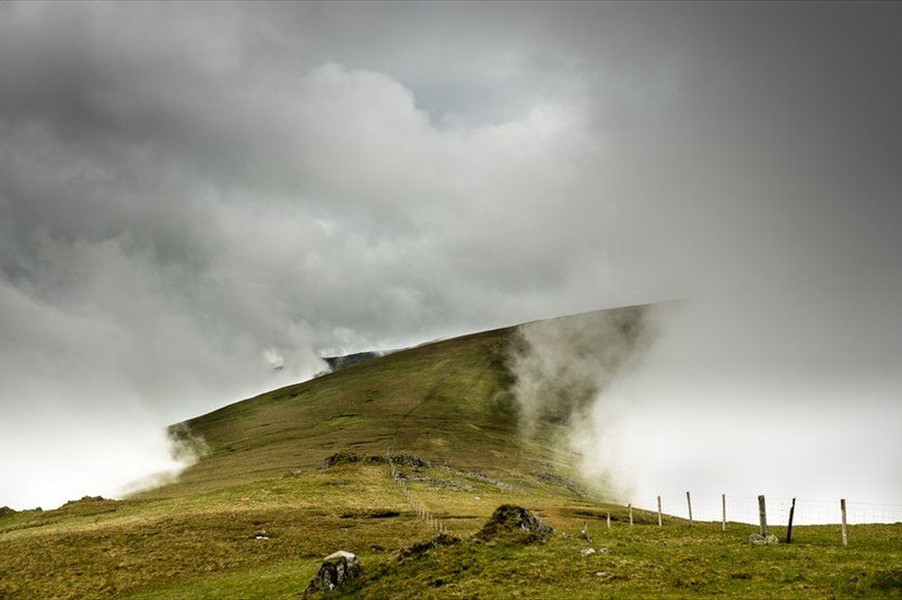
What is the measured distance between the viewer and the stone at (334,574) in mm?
36125

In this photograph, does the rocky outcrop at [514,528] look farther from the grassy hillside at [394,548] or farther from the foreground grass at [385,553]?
the foreground grass at [385,553]

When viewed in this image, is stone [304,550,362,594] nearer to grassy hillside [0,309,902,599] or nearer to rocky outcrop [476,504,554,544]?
grassy hillside [0,309,902,599]

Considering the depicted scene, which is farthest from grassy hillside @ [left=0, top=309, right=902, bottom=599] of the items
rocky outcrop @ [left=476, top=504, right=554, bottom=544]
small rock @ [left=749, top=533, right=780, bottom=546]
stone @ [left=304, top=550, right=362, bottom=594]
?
small rock @ [left=749, top=533, right=780, bottom=546]

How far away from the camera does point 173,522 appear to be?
70.8 m

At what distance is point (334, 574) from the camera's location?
3644 centimetres

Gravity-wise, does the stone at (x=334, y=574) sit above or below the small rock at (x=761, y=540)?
below

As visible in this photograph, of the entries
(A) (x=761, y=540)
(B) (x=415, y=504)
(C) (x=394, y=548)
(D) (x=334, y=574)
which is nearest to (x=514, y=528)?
(D) (x=334, y=574)

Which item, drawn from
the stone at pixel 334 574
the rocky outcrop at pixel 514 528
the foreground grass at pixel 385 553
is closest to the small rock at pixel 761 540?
the foreground grass at pixel 385 553

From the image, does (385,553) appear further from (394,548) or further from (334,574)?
(334,574)

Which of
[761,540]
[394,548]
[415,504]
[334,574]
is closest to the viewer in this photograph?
[334,574]

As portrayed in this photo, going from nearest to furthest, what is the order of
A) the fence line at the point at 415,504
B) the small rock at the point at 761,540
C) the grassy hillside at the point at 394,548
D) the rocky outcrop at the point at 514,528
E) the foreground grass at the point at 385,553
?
the foreground grass at the point at 385,553
the grassy hillside at the point at 394,548
the small rock at the point at 761,540
the rocky outcrop at the point at 514,528
the fence line at the point at 415,504

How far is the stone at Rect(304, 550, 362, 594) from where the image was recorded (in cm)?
3612

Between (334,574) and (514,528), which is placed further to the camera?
(514,528)

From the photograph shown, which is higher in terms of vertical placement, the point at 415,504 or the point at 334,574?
the point at 415,504
